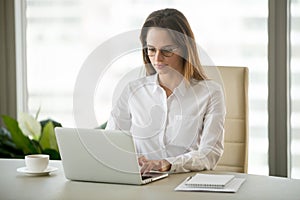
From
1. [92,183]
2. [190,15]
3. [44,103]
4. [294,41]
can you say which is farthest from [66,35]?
[92,183]

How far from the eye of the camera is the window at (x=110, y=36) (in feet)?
11.6

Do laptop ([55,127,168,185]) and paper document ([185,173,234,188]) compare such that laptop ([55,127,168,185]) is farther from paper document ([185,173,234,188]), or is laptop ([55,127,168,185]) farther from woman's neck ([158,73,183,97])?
woman's neck ([158,73,183,97])

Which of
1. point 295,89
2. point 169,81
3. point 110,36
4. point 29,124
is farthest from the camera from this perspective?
point 110,36

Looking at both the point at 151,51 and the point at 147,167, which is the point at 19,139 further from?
the point at 147,167

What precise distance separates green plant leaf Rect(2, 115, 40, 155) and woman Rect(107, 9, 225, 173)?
3.08ft

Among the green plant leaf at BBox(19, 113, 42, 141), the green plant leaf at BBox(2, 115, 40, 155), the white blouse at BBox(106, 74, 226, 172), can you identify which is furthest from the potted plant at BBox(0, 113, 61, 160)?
the white blouse at BBox(106, 74, 226, 172)

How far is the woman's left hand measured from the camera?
2.10 meters

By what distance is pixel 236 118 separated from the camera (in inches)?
105

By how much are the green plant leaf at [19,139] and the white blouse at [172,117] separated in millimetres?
934

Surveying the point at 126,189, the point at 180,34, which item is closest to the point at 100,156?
the point at 126,189

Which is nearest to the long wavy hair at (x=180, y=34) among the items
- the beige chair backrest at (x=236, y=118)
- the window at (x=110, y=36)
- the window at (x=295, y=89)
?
the beige chair backrest at (x=236, y=118)

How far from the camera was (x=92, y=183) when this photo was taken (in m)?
1.99

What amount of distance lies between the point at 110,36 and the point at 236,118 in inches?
53.5

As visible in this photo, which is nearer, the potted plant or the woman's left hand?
the woman's left hand
